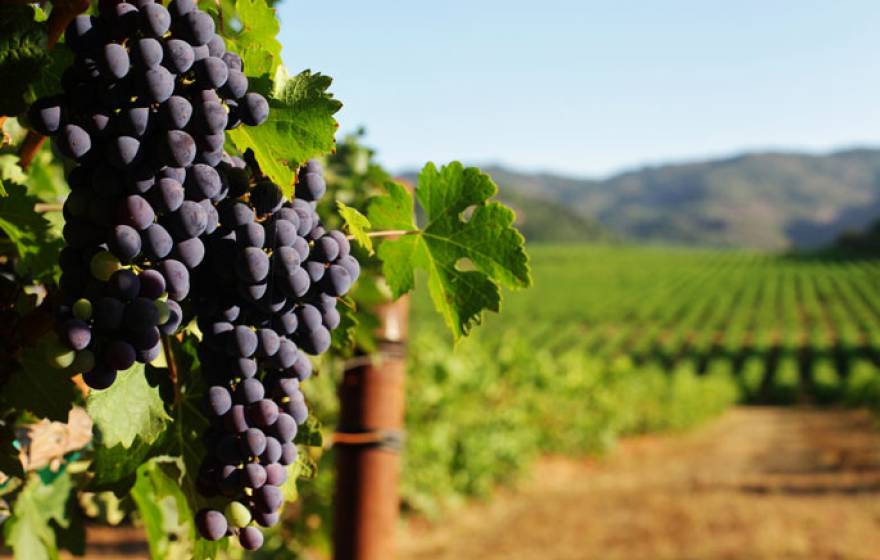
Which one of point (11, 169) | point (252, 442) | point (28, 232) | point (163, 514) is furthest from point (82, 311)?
point (163, 514)

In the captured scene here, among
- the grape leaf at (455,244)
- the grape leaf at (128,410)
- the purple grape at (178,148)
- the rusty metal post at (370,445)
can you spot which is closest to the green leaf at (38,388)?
the grape leaf at (128,410)

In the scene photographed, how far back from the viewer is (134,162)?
0.80 m

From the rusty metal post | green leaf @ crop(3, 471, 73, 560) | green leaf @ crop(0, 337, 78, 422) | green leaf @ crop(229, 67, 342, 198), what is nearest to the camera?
green leaf @ crop(229, 67, 342, 198)

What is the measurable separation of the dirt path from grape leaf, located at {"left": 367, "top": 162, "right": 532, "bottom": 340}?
10.5 meters

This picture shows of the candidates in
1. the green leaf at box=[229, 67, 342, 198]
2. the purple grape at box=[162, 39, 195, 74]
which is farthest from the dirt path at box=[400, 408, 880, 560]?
the purple grape at box=[162, 39, 195, 74]

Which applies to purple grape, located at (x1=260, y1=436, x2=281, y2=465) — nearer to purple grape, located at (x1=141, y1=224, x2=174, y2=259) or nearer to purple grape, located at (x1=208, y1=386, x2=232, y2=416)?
purple grape, located at (x1=208, y1=386, x2=232, y2=416)

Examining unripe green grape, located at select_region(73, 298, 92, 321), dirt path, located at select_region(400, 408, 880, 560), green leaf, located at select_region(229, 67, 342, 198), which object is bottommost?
dirt path, located at select_region(400, 408, 880, 560)

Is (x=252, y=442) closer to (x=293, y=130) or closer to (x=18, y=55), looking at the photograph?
(x=293, y=130)

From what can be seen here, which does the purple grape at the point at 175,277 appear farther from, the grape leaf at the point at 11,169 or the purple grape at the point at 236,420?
the grape leaf at the point at 11,169

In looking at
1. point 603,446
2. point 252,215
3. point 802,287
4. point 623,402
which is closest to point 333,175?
point 252,215

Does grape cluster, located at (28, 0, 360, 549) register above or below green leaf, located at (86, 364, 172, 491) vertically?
above

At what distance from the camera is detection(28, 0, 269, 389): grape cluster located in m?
0.77

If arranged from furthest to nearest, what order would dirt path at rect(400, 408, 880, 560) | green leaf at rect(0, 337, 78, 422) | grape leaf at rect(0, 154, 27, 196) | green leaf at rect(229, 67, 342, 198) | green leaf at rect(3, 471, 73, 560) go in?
dirt path at rect(400, 408, 880, 560)
green leaf at rect(3, 471, 73, 560)
grape leaf at rect(0, 154, 27, 196)
green leaf at rect(0, 337, 78, 422)
green leaf at rect(229, 67, 342, 198)

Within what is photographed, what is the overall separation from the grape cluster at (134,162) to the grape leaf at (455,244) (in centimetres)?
35
